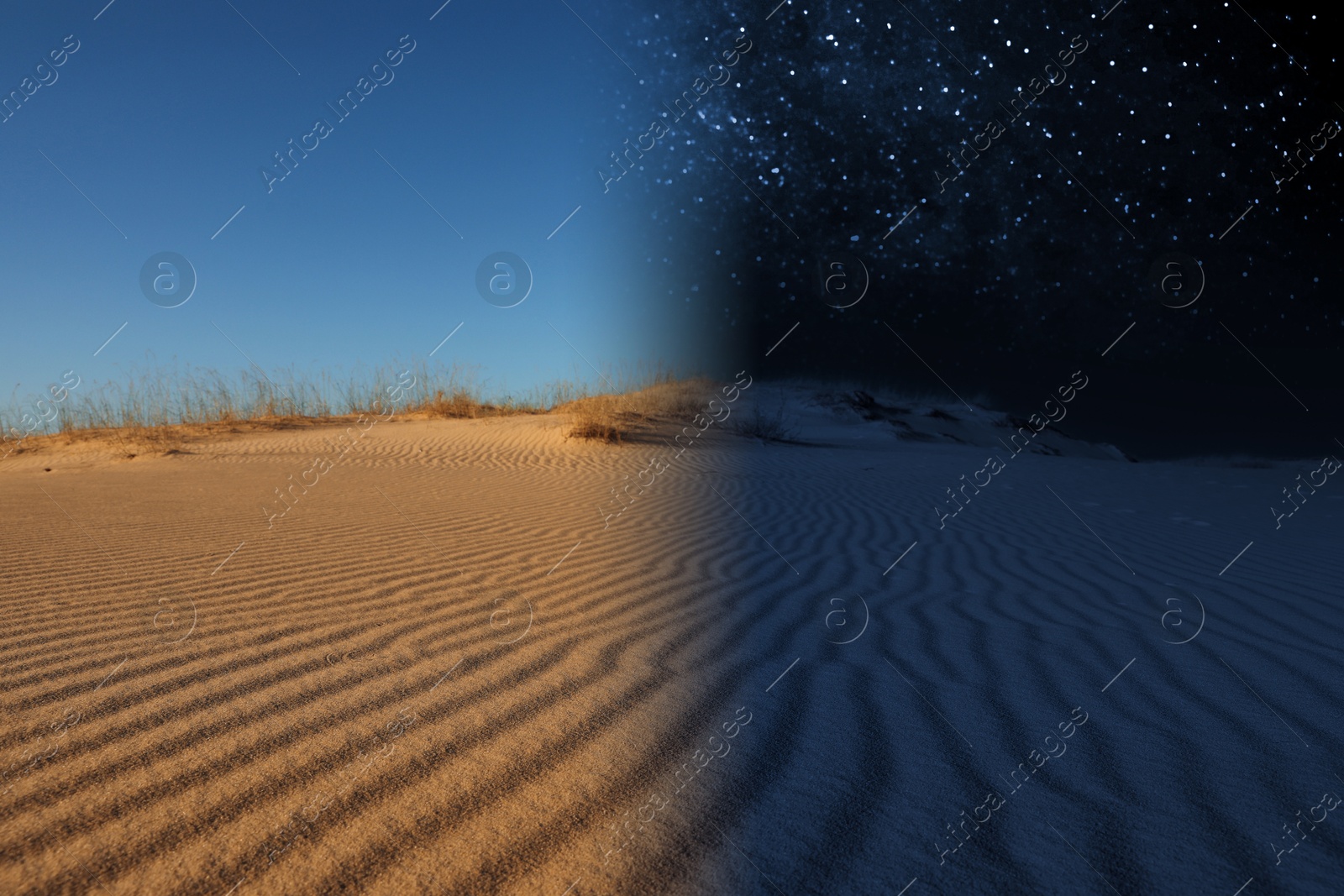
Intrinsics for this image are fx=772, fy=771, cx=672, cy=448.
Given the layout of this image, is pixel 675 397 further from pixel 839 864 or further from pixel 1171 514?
pixel 839 864

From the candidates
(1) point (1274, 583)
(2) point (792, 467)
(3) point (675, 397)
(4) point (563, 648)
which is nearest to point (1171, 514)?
(1) point (1274, 583)

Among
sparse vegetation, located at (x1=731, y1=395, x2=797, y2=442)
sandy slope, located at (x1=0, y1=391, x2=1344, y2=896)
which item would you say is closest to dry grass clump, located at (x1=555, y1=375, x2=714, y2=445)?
sparse vegetation, located at (x1=731, y1=395, x2=797, y2=442)

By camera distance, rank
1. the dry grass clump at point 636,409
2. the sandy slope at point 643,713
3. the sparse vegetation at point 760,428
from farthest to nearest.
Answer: the sparse vegetation at point 760,428 → the dry grass clump at point 636,409 → the sandy slope at point 643,713

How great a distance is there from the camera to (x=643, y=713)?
87.4 inches

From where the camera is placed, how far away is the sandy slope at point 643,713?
149cm

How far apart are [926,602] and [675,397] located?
14.4 meters

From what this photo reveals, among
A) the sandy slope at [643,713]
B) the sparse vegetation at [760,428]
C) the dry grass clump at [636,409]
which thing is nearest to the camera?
the sandy slope at [643,713]

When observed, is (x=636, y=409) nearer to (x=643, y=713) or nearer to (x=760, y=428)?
(x=760, y=428)

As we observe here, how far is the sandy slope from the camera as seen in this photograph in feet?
4.88

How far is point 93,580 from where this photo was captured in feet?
12.2

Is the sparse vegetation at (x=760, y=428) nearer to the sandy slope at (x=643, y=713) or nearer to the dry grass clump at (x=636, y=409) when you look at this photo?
the dry grass clump at (x=636, y=409)

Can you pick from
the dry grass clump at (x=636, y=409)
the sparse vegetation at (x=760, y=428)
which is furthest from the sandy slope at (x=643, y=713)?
the sparse vegetation at (x=760, y=428)

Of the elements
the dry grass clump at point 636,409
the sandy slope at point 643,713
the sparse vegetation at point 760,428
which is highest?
the dry grass clump at point 636,409

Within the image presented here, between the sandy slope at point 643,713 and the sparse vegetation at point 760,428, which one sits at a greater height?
the sparse vegetation at point 760,428
